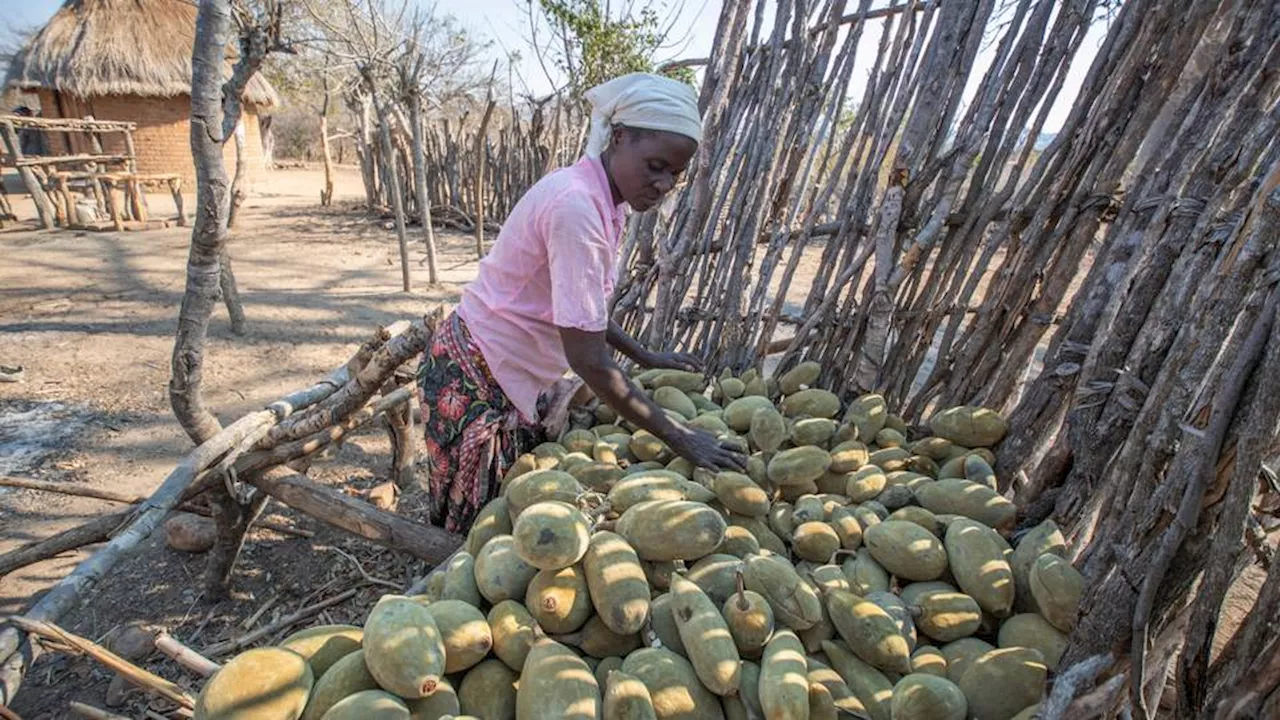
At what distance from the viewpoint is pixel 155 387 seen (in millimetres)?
4891

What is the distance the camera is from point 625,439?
1846 mm

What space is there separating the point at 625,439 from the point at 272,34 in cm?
255

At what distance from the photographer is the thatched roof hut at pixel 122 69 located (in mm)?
12492

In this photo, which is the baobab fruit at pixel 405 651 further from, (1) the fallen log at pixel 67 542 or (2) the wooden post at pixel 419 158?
(2) the wooden post at pixel 419 158

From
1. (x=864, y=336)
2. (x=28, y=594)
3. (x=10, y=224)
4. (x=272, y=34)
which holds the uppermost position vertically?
(x=272, y=34)

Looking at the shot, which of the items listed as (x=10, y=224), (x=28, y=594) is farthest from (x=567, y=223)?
(x=10, y=224)

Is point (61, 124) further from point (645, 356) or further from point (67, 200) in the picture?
point (645, 356)

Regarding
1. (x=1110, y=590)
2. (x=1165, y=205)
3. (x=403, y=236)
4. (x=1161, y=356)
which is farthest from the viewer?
(x=403, y=236)

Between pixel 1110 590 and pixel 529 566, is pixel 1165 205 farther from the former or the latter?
pixel 529 566

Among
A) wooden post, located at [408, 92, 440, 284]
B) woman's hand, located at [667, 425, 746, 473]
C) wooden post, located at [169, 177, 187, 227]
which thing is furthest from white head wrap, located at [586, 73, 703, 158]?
wooden post, located at [169, 177, 187, 227]

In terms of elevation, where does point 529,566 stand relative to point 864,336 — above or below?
below

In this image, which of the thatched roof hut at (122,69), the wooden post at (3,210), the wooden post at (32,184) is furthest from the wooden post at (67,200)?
the thatched roof hut at (122,69)

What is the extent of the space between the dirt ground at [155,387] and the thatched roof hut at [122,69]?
13.8ft

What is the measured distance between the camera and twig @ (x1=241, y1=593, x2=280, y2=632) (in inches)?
95.8
